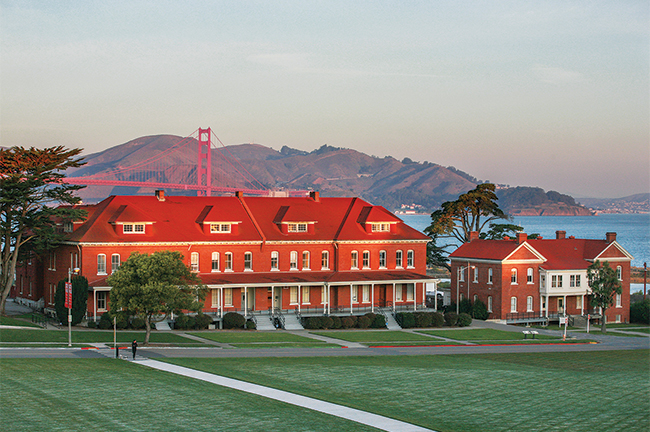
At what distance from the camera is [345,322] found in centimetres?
6444

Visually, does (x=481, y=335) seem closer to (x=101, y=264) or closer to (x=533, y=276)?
(x=533, y=276)

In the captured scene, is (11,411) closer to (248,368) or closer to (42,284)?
(248,368)

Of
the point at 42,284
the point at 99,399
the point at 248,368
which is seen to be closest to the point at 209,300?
the point at 42,284

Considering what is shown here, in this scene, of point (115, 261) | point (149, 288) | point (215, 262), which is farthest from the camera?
point (215, 262)

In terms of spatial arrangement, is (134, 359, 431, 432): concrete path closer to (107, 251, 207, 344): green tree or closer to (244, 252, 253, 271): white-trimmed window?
(107, 251, 207, 344): green tree

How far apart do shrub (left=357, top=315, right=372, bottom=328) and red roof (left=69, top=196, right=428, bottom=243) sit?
29.9 ft

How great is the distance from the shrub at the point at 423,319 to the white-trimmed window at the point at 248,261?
51.9ft

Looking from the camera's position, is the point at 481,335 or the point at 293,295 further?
the point at 293,295

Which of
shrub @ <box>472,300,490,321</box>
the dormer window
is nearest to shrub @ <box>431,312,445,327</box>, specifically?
shrub @ <box>472,300,490,321</box>

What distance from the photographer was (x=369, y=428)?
24.5 metres

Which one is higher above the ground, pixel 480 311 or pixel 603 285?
pixel 603 285

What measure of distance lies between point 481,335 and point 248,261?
72.6 feet

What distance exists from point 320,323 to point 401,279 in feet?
33.1

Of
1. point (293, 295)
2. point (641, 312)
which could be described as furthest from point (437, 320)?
point (641, 312)
